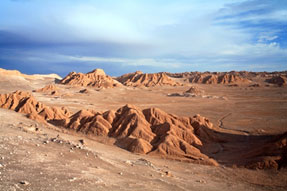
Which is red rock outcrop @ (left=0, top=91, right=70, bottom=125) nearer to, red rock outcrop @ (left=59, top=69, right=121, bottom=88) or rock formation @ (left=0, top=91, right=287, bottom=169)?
rock formation @ (left=0, top=91, right=287, bottom=169)

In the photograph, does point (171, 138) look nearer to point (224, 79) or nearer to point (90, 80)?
point (90, 80)

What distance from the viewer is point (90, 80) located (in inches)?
4259

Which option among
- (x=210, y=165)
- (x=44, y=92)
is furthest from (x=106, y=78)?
(x=210, y=165)

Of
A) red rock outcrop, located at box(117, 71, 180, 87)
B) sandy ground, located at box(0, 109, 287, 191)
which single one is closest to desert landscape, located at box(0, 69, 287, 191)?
sandy ground, located at box(0, 109, 287, 191)

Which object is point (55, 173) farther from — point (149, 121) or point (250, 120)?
point (250, 120)

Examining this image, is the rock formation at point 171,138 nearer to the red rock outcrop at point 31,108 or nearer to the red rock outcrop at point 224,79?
the red rock outcrop at point 31,108

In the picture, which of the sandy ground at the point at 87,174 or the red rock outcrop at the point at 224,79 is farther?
the red rock outcrop at the point at 224,79

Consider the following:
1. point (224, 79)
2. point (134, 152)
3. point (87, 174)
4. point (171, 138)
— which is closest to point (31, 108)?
point (134, 152)

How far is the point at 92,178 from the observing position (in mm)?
9711

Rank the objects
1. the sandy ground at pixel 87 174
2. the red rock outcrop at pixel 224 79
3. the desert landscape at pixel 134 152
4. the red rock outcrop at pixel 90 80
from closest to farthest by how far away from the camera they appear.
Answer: the sandy ground at pixel 87 174 → the desert landscape at pixel 134 152 → the red rock outcrop at pixel 90 80 → the red rock outcrop at pixel 224 79

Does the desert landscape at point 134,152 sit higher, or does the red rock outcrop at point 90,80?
the red rock outcrop at point 90,80

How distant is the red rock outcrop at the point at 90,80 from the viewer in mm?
101575

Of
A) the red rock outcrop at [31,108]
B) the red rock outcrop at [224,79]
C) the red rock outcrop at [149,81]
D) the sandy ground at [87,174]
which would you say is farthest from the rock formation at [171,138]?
the red rock outcrop at [224,79]

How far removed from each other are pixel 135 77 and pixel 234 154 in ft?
365
